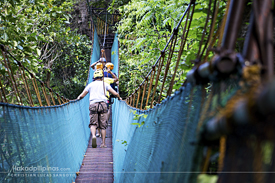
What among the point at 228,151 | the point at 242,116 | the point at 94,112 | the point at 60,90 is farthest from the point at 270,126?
the point at 60,90

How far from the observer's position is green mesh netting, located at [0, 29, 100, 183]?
1.32 metres

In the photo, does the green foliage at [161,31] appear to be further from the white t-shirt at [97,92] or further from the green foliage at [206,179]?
the white t-shirt at [97,92]

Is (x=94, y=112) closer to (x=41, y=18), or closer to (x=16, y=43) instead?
(x=16, y=43)

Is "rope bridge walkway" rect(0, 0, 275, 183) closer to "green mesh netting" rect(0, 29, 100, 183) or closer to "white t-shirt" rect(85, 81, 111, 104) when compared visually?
"green mesh netting" rect(0, 29, 100, 183)

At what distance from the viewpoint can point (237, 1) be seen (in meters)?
0.53

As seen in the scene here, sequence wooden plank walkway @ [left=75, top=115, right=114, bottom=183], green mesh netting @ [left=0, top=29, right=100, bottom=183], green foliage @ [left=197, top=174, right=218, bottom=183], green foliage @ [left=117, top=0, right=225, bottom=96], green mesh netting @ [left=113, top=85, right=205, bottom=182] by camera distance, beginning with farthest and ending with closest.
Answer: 1. wooden plank walkway @ [left=75, top=115, right=114, bottom=183]
2. green foliage @ [left=117, top=0, right=225, bottom=96]
3. green mesh netting @ [left=0, top=29, right=100, bottom=183]
4. green mesh netting @ [left=113, top=85, right=205, bottom=182]
5. green foliage @ [left=197, top=174, right=218, bottom=183]

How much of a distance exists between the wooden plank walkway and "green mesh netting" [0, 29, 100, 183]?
0.68 metres

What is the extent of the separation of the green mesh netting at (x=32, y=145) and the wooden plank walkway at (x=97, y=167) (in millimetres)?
680

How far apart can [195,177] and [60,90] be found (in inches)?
336

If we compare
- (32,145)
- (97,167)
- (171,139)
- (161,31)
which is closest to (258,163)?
(171,139)

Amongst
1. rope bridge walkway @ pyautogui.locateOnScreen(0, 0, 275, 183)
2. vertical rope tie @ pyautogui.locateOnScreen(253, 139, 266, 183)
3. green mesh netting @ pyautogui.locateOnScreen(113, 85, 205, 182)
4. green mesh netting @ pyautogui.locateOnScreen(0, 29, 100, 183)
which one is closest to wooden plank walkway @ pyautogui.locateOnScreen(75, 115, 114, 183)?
green mesh netting @ pyautogui.locateOnScreen(0, 29, 100, 183)

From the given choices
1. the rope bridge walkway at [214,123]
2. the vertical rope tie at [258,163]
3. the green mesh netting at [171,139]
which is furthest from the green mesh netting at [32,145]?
the vertical rope tie at [258,163]

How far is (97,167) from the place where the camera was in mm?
3652

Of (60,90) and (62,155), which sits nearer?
(62,155)
